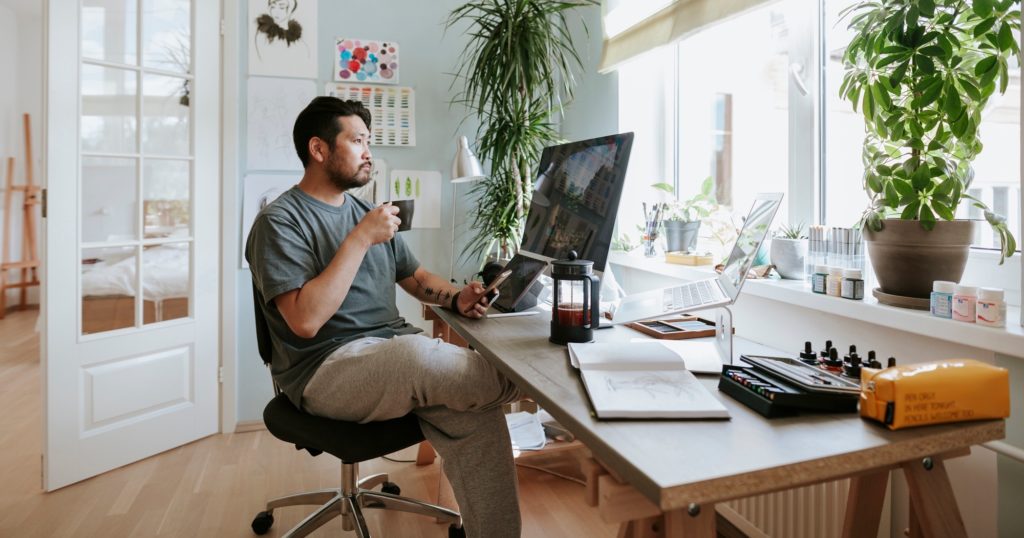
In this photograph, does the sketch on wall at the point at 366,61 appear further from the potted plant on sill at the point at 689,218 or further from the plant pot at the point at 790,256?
the plant pot at the point at 790,256

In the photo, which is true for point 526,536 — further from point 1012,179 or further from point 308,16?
point 308,16

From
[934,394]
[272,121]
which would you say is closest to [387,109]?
[272,121]

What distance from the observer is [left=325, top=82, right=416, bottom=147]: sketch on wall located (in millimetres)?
3031

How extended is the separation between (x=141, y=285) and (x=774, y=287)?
2.47 meters

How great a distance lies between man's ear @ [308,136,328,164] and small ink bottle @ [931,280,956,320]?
1.53 metres

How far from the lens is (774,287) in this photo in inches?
68.8

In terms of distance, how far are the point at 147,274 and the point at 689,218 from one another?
2.29 meters

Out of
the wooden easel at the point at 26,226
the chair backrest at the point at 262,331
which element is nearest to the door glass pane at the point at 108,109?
the chair backrest at the point at 262,331

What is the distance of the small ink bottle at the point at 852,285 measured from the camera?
1.51 m

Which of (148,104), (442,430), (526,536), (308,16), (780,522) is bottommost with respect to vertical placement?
(526,536)

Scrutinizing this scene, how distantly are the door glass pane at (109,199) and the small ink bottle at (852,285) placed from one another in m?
2.64

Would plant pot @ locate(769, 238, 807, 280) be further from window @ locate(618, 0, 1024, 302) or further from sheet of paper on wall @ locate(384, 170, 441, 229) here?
sheet of paper on wall @ locate(384, 170, 441, 229)

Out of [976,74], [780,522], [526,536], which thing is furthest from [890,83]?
[526,536]

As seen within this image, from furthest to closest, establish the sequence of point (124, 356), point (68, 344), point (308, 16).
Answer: point (308, 16) < point (124, 356) < point (68, 344)
